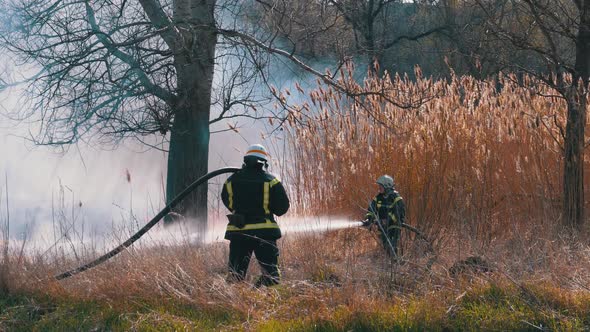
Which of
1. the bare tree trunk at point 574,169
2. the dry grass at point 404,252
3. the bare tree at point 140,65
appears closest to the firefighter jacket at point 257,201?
the dry grass at point 404,252

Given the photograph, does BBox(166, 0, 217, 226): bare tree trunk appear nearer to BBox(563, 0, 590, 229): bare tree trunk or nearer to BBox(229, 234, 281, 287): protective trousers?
BBox(229, 234, 281, 287): protective trousers

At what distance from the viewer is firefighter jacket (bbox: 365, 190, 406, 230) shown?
8477 millimetres

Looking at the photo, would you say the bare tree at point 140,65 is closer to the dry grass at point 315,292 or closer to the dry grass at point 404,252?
the dry grass at point 404,252

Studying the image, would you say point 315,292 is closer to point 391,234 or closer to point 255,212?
point 255,212

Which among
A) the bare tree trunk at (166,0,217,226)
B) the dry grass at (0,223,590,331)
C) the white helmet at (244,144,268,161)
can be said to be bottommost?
the dry grass at (0,223,590,331)

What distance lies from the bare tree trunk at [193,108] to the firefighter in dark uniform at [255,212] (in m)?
2.99

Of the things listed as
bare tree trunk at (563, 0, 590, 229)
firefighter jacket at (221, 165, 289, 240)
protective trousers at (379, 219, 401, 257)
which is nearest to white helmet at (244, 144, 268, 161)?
firefighter jacket at (221, 165, 289, 240)

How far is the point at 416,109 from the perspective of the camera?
1046 centimetres

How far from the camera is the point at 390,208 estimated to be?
8523mm

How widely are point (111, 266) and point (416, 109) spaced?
438 centimetres

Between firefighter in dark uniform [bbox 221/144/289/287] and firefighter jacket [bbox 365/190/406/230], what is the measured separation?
1041 millimetres

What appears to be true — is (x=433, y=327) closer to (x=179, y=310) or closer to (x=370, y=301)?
(x=370, y=301)

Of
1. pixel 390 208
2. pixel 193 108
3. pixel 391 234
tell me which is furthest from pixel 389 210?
pixel 193 108

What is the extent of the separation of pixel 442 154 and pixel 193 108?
3716mm
